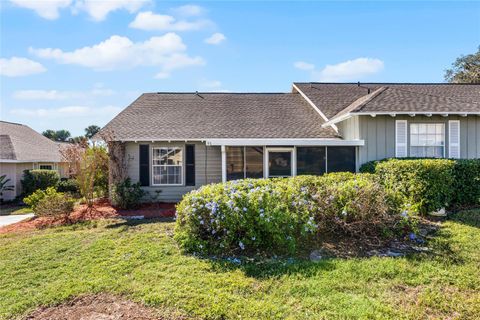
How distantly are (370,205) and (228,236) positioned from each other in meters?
3.25

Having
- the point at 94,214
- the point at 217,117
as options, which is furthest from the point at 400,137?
the point at 94,214

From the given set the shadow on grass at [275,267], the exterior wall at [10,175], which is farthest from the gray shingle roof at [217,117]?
the exterior wall at [10,175]

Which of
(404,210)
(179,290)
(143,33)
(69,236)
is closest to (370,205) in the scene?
(404,210)

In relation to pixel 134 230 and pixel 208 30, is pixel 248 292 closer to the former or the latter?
pixel 134 230

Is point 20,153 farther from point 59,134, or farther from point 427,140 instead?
point 59,134

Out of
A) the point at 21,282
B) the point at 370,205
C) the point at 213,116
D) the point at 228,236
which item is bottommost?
the point at 21,282

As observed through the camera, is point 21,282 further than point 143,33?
No

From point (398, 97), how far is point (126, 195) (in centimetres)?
1161

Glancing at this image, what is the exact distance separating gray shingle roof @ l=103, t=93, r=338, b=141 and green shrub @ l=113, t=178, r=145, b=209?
205cm

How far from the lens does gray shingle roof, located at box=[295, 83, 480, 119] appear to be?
11.2 metres

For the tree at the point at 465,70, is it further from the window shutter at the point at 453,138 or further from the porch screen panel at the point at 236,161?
the porch screen panel at the point at 236,161

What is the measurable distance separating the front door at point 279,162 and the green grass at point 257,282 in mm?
6246

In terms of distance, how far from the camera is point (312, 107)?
1634 centimetres

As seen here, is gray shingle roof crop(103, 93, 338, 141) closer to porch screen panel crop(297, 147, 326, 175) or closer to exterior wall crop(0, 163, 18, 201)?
porch screen panel crop(297, 147, 326, 175)
